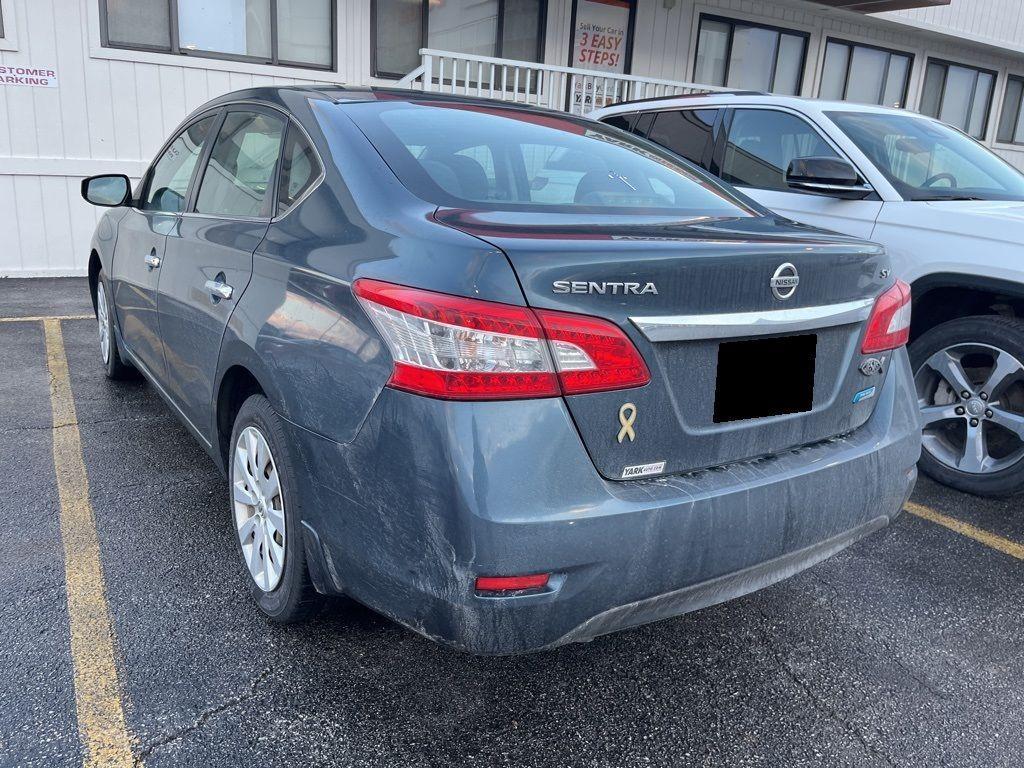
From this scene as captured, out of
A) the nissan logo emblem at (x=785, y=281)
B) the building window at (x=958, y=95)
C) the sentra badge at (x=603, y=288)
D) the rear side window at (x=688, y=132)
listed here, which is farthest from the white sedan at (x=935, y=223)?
the building window at (x=958, y=95)

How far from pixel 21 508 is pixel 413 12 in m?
8.70

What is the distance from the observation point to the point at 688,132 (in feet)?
17.2

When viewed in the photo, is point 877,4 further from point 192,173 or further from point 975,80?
point 192,173

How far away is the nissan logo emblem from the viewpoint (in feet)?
6.70

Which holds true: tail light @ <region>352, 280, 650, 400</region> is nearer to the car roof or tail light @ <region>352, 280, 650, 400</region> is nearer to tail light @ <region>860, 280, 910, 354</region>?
tail light @ <region>860, 280, 910, 354</region>

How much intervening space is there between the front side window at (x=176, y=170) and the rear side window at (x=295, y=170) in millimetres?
977

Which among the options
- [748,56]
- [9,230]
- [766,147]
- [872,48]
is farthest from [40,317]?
[872,48]

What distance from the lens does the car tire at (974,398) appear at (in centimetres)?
362

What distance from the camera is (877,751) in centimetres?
213

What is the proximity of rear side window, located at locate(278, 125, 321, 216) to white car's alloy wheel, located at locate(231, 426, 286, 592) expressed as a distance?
0.72 meters

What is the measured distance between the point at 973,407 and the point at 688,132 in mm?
2493

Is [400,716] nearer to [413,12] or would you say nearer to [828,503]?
[828,503]

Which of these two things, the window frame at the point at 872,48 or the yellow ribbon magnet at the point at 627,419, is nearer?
the yellow ribbon magnet at the point at 627,419

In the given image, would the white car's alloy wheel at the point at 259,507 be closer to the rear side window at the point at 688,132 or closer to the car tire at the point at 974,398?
the car tire at the point at 974,398
